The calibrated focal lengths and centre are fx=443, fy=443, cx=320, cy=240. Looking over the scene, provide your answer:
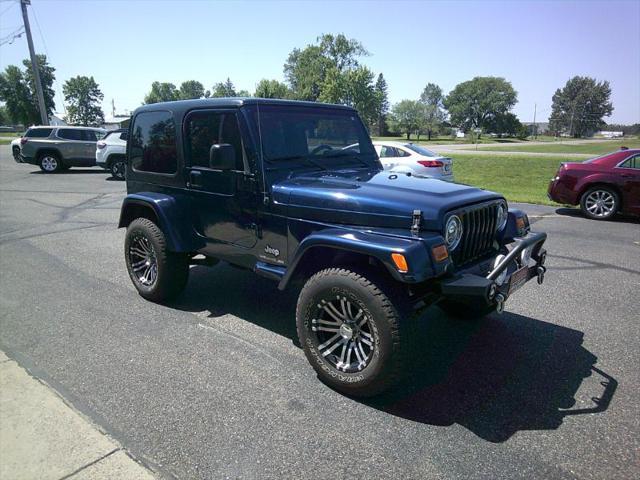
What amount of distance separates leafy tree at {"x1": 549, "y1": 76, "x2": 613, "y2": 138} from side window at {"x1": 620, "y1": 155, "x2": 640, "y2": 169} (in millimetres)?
125298

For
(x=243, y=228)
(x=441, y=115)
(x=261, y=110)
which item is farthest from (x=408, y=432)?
(x=441, y=115)

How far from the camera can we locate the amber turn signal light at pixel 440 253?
2.72 metres

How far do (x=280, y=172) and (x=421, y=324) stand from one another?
1.94 meters

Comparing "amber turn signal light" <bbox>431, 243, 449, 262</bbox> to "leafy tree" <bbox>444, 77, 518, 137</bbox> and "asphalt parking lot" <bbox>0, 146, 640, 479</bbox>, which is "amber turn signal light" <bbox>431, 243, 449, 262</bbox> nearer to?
"asphalt parking lot" <bbox>0, 146, 640, 479</bbox>

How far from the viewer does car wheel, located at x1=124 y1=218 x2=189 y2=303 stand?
4.31 metres

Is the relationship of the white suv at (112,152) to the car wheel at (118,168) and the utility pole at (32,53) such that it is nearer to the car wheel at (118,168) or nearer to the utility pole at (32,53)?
the car wheel at (118,168)

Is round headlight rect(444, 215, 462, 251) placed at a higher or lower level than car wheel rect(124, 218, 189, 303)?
higher

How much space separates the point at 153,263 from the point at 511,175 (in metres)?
16.2

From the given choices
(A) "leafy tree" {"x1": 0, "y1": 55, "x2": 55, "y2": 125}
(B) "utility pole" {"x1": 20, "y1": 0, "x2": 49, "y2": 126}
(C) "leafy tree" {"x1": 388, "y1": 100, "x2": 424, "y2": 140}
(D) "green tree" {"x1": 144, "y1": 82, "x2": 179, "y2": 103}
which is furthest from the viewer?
(D) "green tree" {"x1": 144, "y1": 82, "x2": 179, "y2": 103}

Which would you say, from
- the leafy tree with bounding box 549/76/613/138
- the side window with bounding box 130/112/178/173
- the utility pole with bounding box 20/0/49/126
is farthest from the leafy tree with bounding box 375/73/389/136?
the side window with bounding box 130/112/178/173

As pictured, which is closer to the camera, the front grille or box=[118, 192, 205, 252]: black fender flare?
Result: the front grille

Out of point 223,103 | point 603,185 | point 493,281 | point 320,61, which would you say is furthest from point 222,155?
point 320,61

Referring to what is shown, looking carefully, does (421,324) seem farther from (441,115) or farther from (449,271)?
(441,115)

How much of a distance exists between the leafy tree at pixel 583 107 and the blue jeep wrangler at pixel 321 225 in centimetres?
13308
